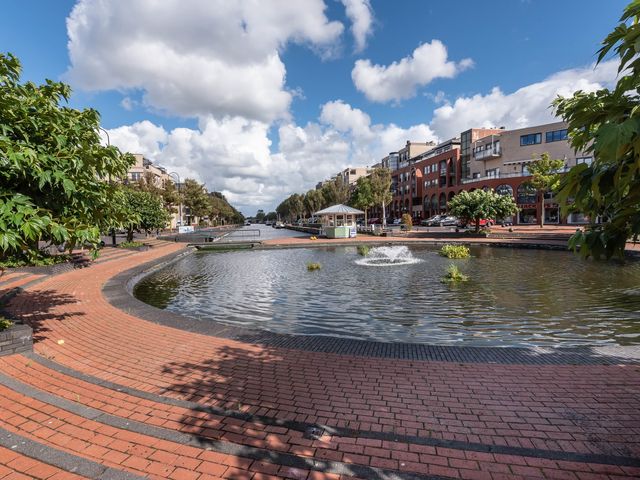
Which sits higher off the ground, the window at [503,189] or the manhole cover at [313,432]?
the window at [503,189]

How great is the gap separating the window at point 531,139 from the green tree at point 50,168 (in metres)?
64.1

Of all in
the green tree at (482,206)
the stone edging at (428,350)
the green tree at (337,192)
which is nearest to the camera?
the stone edging at (428,350)

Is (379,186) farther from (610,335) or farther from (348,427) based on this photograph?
(348,427)

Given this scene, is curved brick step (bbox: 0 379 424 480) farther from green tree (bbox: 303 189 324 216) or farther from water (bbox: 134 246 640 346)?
green tree (bbox: 303 189 324 216)

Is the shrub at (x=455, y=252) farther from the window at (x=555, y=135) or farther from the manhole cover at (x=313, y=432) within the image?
the window at (x=555, y=135)

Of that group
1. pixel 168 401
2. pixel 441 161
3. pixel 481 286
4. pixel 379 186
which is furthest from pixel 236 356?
pixel 441 161

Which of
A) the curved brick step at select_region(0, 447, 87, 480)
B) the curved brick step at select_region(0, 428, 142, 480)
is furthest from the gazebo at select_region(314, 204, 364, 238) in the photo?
the curved brick step at select_region(0, 447, 87, 480)

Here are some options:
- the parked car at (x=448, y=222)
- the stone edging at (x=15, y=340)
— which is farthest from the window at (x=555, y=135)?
the stone edging at (x=15, y=340)

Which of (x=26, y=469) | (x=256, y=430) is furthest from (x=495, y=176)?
(x=26, y=469)

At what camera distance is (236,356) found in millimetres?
6039

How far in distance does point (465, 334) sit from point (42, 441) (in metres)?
7.35

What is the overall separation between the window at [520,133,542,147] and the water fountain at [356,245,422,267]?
44.6m

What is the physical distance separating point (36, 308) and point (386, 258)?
16.8 metres

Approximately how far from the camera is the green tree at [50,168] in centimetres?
431
